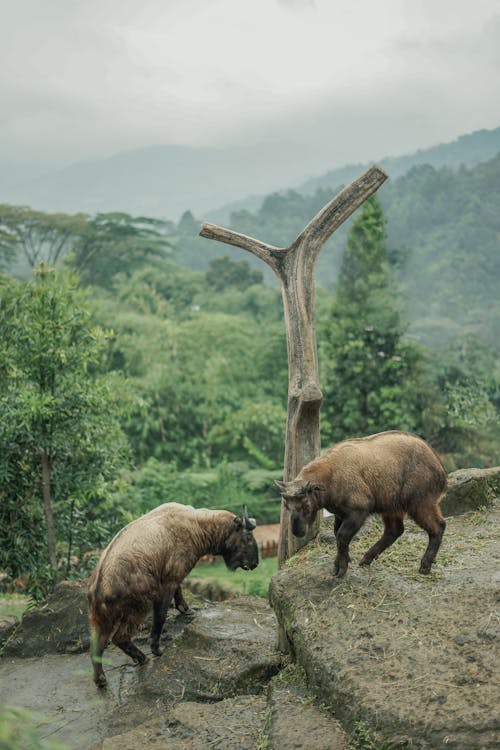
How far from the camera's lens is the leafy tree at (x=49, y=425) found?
969 centimetres

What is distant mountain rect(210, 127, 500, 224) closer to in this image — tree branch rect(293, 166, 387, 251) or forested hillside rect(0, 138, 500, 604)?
forested hillside rect(0, 138, 500, 604)

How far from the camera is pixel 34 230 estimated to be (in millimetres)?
46406

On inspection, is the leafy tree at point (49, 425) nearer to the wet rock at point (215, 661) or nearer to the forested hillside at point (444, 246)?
the wet rock at point (215, 661)

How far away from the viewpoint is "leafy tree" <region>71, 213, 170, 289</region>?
4772 centimetres

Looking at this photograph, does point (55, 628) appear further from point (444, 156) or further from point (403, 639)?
point (444, 156)

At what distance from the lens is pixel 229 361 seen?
2778cm

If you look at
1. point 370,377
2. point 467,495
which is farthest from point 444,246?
point 467,495

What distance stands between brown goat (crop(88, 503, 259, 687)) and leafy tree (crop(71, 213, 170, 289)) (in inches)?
1613

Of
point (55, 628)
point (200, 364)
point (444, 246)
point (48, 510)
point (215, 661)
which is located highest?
point (444, 246)

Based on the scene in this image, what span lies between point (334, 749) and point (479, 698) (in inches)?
41.4

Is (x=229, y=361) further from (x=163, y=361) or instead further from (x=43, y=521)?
(x=43, y=521)

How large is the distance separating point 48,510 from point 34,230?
39.4 meters

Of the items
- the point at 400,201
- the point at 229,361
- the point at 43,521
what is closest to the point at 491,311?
the point at 400,201

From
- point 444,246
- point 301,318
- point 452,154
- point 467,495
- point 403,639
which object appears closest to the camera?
point 403,639
